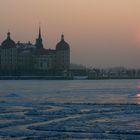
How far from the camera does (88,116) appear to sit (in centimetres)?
1772

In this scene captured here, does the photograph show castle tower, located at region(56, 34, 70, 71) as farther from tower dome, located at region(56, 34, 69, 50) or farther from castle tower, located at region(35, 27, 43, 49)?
castle tower, located at region(35, 27, 43, 49)

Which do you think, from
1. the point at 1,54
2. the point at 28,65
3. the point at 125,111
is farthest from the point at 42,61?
the point at 125,111

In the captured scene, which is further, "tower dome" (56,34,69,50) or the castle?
"tower dome" (56,34,69,50)

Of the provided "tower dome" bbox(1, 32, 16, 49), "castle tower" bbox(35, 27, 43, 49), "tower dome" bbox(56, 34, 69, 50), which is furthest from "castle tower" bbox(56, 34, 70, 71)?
"tower dome" bbox(1, 32, 16, 49)

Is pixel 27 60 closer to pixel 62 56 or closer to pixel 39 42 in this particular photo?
pixel 39 42

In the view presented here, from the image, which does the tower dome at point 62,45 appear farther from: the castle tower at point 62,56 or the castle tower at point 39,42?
the castle tower at point 39,42

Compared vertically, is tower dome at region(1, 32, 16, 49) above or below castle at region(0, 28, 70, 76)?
above

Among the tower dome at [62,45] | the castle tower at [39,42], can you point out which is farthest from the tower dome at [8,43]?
the tower dome at [62,45]

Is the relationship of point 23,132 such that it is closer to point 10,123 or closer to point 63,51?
point 10,123

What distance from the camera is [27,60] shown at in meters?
126

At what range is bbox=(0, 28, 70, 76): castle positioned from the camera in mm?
124750

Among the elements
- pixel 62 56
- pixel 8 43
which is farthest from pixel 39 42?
pixel 8 43

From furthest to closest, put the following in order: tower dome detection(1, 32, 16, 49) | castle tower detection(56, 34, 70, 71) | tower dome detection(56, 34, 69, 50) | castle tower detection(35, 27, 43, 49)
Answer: tower dome detection(56, 34, 69, 50) < castle tower detection(56, 34, 70, 71) < castle tower detection(35, 27, 43, 49) < tower dome detection(1, 32, 16, 49)

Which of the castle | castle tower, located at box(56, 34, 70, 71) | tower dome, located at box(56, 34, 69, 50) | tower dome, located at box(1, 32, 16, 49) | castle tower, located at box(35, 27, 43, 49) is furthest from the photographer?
tower dome, located at box(56, 34, 69, 50)
